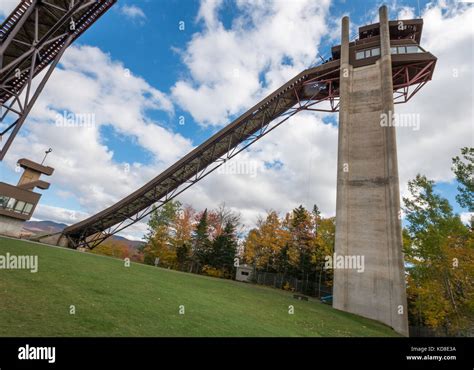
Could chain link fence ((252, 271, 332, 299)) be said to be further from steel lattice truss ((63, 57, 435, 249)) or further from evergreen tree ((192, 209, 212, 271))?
steel lattice truss ((63, 57, 435, 249))

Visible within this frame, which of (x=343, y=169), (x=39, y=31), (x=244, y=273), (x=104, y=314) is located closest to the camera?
(x=104, y=314)

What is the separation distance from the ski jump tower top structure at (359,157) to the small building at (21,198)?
3.99 m

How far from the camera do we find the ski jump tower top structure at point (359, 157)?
1608 centimetres

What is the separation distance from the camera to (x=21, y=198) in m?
26.1

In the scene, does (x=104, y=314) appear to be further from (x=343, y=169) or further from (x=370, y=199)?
(x=343, y=169)

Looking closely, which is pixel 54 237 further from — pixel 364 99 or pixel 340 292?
pixel 364 99

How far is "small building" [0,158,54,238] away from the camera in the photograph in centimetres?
2477

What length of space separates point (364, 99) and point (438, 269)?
1461cm

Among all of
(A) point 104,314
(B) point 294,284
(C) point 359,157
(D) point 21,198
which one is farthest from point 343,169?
(D) point 21,198

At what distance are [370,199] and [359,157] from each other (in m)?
→ 3.66

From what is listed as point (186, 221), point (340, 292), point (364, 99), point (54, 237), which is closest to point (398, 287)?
point (340, 292)

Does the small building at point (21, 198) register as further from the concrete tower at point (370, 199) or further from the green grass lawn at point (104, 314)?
the concrete tower at point (370, 199)
